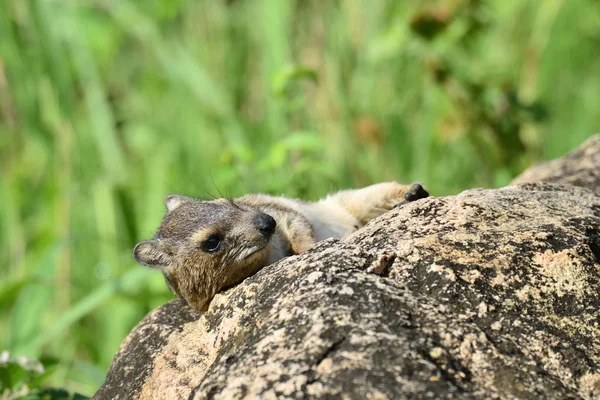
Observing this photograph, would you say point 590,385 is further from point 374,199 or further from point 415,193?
point 374,199

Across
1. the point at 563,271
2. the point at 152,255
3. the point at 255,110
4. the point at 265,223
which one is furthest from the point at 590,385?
the point at 255,110

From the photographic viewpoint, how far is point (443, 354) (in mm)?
2086

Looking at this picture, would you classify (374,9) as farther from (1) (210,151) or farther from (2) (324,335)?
(2) (324,335)

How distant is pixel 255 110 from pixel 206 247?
409 cm

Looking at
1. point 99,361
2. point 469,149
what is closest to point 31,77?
point 99,361

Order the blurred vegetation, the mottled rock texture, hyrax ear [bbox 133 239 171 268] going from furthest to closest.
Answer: the blurred vegetation < hyrax ear [bbox 133 239 171 268] < the mottled rock texture

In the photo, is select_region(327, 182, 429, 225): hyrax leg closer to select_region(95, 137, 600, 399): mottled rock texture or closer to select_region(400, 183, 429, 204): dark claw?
select_region(400, 183, 429, 204): dark claw

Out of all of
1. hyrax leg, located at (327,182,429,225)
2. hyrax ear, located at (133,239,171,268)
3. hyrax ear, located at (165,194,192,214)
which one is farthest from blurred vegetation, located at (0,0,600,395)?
hyrax ear, located at (133,239,171,268)

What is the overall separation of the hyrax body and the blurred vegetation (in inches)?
61.0

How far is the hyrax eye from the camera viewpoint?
138 inches

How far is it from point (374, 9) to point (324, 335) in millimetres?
5007

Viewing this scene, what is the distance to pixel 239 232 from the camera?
344 cm

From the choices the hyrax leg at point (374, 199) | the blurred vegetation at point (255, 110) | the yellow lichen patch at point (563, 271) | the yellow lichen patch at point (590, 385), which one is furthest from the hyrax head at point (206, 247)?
the blurred vegetation at point (255, 110)

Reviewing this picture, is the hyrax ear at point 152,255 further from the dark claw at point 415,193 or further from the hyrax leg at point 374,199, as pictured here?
the dark claw at point 415,193
